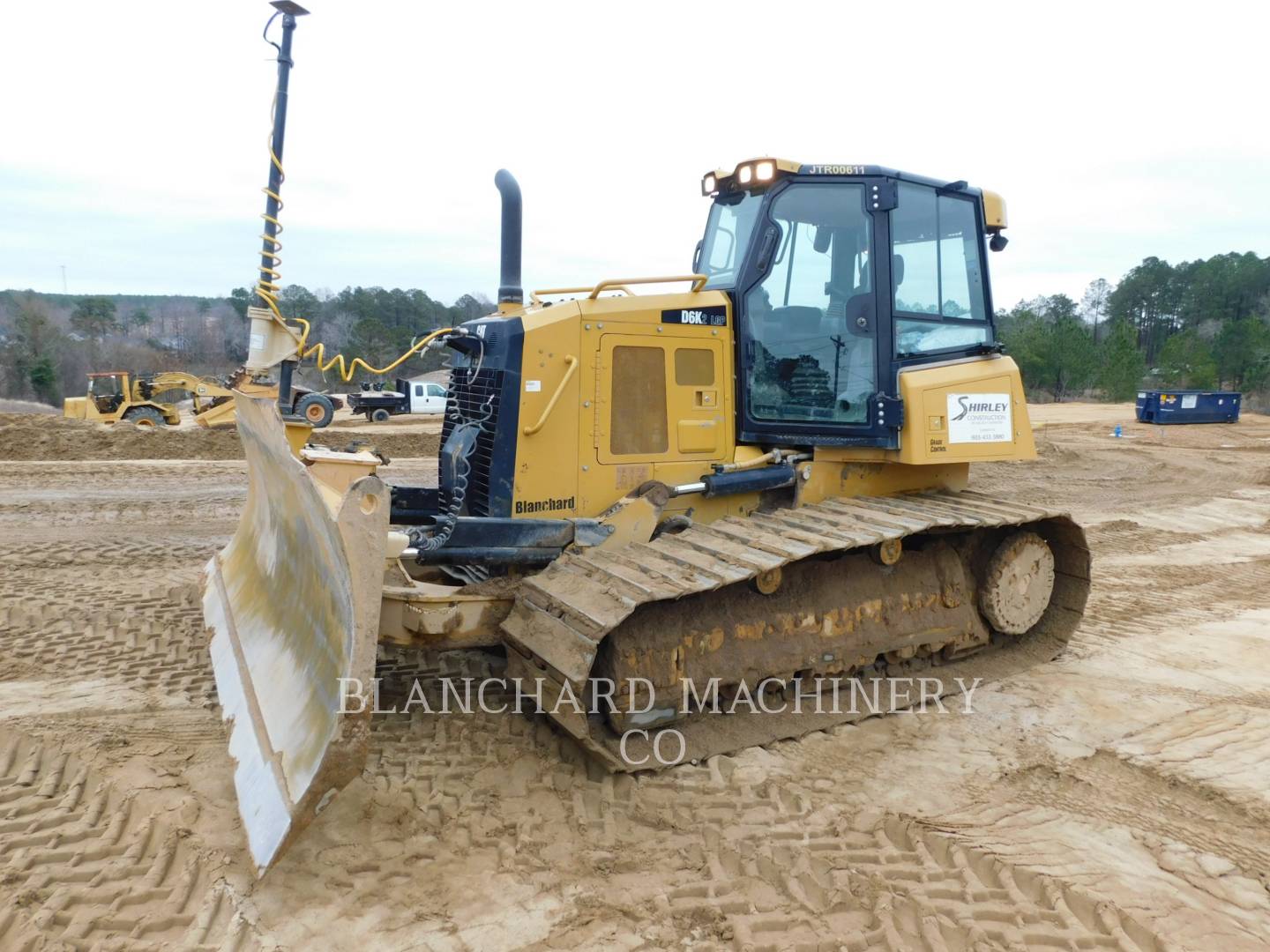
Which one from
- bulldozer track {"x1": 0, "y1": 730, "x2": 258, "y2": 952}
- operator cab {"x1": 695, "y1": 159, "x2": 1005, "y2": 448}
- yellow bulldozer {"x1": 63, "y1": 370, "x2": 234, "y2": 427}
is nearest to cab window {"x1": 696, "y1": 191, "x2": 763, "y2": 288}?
operator cab {"x1": 695, "y1": 159, "x2": 1005, "y2": 448}

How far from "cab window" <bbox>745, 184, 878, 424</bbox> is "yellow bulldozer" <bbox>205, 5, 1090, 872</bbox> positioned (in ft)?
0.05

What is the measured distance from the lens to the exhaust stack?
14.8 ft

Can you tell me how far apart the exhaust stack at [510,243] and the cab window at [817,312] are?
130 centimetres

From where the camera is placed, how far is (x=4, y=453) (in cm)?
1370

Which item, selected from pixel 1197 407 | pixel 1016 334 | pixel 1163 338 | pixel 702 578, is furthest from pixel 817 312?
pixel 1163 338

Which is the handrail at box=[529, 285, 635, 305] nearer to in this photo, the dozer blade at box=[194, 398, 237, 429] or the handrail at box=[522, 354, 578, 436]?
the handrail at box=[522, 354, 578, 436]

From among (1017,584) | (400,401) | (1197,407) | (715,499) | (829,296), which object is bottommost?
(1017,584)

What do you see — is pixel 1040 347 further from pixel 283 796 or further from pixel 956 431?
pixel 283 796

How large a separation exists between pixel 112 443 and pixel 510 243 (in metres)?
13.2

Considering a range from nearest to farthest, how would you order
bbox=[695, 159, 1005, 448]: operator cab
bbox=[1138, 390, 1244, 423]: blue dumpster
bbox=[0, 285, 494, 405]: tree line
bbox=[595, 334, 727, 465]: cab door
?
bbox=[595, 334, 727, 465]: cab door, bbox=[695, 159, 1005, 448]: operator cab, bbox=[1138, 390, 1244, 423]: blue dumpster, bbox=[0, 285, 494, 405]: tree line

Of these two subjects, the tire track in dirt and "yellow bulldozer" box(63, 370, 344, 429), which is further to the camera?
"yellow bulldozer" box(63, 370, 344, 429)

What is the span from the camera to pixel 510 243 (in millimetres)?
4621

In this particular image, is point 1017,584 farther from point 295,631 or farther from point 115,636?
point 115,636

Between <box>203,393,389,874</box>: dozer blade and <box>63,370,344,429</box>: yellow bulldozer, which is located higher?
<box>63,370,344,429</box>: yellow bulldozer
